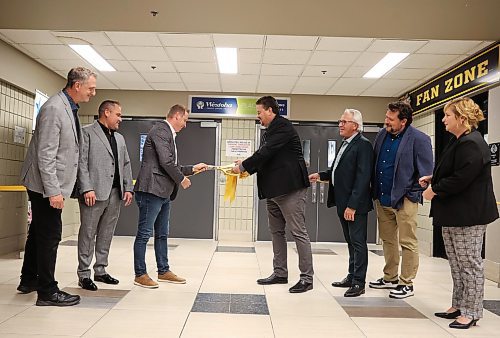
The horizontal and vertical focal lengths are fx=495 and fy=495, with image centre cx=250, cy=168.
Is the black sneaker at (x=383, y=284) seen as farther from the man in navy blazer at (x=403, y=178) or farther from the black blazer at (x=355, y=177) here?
the black blazer at (x=355, y=177)

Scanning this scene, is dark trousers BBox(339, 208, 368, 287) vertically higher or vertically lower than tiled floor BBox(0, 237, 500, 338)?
higher

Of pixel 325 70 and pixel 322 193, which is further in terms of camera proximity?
pixel 322 193

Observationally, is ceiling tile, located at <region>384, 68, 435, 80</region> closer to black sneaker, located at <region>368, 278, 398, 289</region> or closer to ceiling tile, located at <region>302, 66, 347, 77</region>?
ceiling tile, located at <region>302, 66, 347, 77</region>

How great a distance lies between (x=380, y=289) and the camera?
444cm

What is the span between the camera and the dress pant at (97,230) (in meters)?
4.02

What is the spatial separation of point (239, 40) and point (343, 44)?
125cm

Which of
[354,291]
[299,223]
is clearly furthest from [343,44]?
[354,291]

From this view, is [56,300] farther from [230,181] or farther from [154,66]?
[154,66]

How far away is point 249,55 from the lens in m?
6.57

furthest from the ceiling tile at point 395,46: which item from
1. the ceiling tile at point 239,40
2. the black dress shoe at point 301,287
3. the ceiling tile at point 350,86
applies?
the black dress shoe at point 301,287

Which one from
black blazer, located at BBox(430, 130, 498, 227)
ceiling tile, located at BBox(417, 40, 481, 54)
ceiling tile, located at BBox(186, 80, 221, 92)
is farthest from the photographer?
ceiling tile, located at BBox(186, 80, 221, 92)

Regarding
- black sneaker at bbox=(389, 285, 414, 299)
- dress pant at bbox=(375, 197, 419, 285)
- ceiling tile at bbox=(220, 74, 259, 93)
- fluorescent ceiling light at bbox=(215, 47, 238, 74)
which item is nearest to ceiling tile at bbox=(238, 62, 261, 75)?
fluorescent ceiling light at bbox=(215, 47, 238, 74)

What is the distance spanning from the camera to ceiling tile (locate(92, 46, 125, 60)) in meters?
6.38

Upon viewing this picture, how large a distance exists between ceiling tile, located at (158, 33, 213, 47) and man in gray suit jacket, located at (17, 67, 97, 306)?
2.60 m
